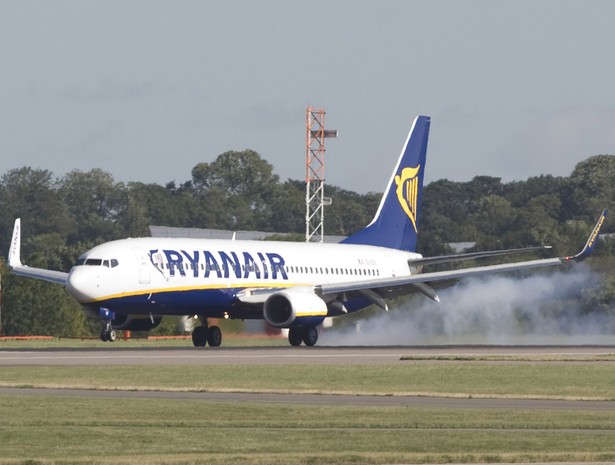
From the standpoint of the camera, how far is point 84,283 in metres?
57.1

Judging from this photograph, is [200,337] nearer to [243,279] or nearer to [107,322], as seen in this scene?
[243,279]

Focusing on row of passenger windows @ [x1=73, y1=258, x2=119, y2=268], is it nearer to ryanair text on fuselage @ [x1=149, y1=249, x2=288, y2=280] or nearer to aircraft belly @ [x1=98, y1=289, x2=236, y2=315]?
aircraft belly @ [x1=98, y1=289, x2=236, y2=315]

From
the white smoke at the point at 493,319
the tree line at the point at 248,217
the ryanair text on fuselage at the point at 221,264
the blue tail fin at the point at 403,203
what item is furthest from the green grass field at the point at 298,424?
the tree line at the point at 248,217

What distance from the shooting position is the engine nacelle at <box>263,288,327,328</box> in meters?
61.3

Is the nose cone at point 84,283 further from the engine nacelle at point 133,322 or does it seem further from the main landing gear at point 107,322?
the engine nacelle at point 133,322

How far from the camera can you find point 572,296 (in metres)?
73.7

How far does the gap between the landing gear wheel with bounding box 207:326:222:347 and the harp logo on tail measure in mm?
14154

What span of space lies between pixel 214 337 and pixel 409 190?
15.4m

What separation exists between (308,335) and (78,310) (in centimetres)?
3806

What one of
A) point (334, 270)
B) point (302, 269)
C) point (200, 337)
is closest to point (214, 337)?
point (200, 337)

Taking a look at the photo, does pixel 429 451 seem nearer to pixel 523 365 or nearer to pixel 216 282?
pixel 523 365

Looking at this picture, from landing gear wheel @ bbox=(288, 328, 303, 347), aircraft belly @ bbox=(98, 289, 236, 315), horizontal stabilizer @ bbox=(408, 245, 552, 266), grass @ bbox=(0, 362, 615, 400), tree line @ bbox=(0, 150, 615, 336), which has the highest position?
tree line @ bbox=(0, 150, 615, 336)

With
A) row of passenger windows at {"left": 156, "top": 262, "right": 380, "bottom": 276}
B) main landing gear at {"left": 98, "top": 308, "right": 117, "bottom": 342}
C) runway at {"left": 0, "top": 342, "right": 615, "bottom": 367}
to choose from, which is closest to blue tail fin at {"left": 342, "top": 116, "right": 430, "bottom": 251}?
row of passenger windows at {"left": 156, "top": 262, "right": 380, "bottom": 276}

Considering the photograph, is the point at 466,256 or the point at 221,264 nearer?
the point at 221,264
